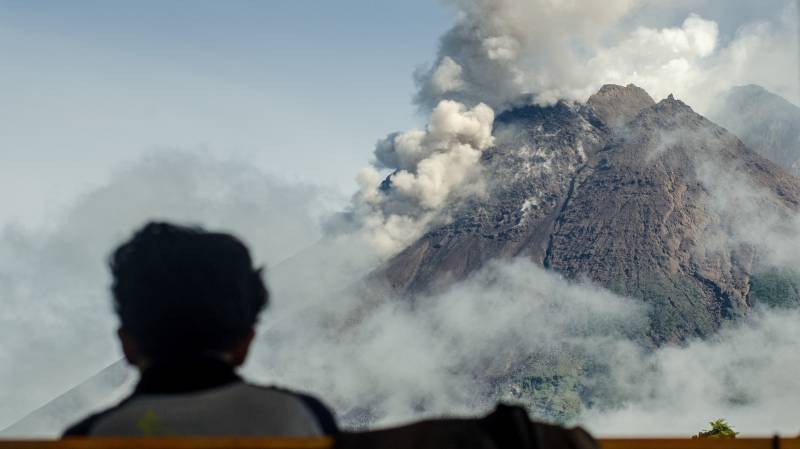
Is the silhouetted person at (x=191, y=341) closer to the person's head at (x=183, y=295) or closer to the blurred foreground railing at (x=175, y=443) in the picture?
the person's head at (x=183, y=295)

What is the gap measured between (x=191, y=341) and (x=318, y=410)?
517 millimetres

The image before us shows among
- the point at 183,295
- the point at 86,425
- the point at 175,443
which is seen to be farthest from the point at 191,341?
the point at 175,443

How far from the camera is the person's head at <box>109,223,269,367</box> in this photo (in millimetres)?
3223

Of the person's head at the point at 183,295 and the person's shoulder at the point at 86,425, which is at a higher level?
the person's head at the point at 183,295

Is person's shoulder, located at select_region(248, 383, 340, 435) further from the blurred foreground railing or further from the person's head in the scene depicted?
the blurred foreground railing

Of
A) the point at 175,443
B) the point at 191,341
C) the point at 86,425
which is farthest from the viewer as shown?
the point at 191,341

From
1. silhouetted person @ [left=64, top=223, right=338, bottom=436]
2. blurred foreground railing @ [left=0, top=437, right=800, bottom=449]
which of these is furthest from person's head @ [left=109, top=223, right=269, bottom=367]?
blurred foreground railing @ [left=0, top=437, right=800, bottom=449]

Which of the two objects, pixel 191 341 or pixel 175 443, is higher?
pixel 191 341

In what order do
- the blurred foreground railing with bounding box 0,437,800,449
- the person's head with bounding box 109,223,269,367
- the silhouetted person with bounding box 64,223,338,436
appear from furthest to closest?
the person's head with bounding box 109,223,269,367
the silhouetted person with bounding box 64,223,338,436
the blurred foreground railing with bounding box 0,437,800,449

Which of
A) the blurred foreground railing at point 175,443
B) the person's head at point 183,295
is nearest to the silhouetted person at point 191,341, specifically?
the person's head at point 183,295

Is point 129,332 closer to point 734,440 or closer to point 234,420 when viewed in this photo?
point 234,420

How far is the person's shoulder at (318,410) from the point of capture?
3.08 meters

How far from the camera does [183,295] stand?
324 centimetres

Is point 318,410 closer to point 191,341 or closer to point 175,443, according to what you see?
point 191,341
